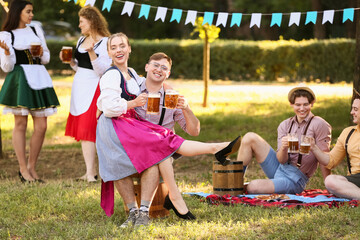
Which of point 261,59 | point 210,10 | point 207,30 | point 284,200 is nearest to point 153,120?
point 284,200

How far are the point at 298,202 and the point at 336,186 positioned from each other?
1.21 feet

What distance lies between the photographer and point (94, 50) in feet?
22.2

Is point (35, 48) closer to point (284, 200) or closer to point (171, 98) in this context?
point (171, 98)

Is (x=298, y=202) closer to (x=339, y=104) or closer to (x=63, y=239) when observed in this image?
(x=63, y=239)

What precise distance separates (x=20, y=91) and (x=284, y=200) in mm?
3318

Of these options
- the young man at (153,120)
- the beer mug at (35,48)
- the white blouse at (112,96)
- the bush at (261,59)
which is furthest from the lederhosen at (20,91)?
the bush at (261,59)

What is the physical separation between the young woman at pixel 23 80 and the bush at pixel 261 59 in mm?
12224

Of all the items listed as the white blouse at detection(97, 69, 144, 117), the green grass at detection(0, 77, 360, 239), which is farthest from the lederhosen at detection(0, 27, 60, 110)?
the white blouse at detection(97, 69, 144, 117)

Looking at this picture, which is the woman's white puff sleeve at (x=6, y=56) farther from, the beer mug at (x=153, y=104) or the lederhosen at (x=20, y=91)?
the beer mug at (x=153, y=104)

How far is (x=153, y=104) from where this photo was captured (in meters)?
4.60

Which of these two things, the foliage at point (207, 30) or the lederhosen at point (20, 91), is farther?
the foliage at point (207, 30)

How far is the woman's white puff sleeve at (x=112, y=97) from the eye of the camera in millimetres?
4508

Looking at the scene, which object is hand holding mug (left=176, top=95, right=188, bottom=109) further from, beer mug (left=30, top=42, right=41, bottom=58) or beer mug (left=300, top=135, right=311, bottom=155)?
beer mug (left=30, top=42, right=41, bottom=58)

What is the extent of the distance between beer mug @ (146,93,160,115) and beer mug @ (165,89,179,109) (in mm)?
70
